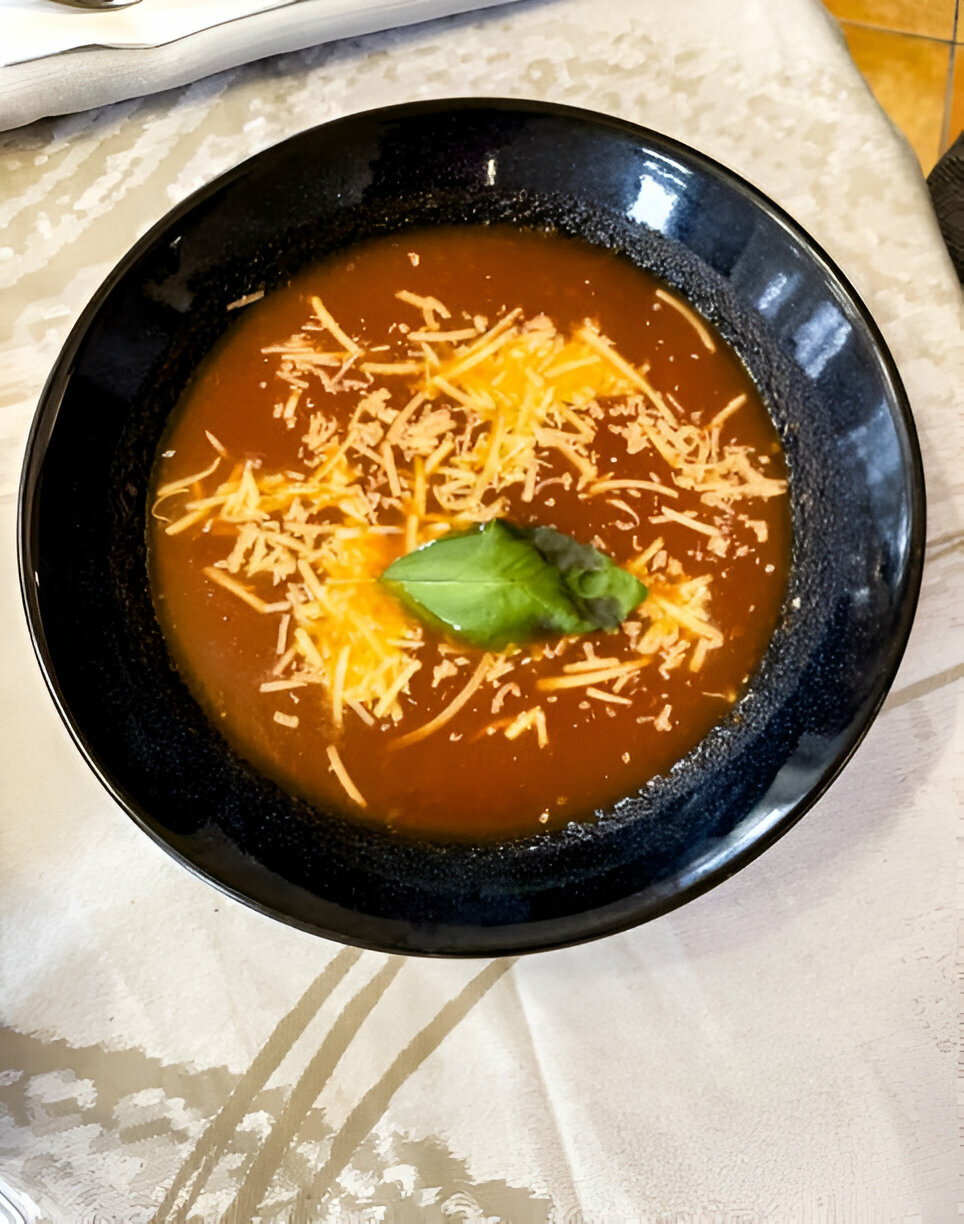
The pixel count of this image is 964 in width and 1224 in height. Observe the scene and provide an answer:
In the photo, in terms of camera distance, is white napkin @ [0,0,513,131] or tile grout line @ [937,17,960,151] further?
tile grout line @ [937,17,960,151]

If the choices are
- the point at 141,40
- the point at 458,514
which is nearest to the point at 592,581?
the point at 458,514

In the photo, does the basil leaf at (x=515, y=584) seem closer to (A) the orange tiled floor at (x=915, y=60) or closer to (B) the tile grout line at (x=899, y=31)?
(A) the orange tiled floor at (x=915, y=60)

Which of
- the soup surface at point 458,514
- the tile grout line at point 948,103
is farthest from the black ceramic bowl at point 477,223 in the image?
the tile grout line at point 948,103

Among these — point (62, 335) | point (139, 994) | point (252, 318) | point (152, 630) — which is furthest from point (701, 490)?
point (139, 994)

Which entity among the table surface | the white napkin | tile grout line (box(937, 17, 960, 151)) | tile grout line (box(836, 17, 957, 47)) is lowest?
the table surface

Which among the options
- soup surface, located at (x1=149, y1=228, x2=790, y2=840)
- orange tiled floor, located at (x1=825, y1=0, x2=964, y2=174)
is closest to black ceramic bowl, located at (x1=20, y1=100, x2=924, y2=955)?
soup surface, located at (x1=149, y1=228, x2=790, y2=840)

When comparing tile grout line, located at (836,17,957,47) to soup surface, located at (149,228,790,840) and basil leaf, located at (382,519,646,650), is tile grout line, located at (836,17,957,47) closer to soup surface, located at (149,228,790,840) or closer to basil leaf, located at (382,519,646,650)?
soup surface, located at (149,228,790,840)

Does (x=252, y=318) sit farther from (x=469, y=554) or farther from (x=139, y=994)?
(x=139, y=994)
